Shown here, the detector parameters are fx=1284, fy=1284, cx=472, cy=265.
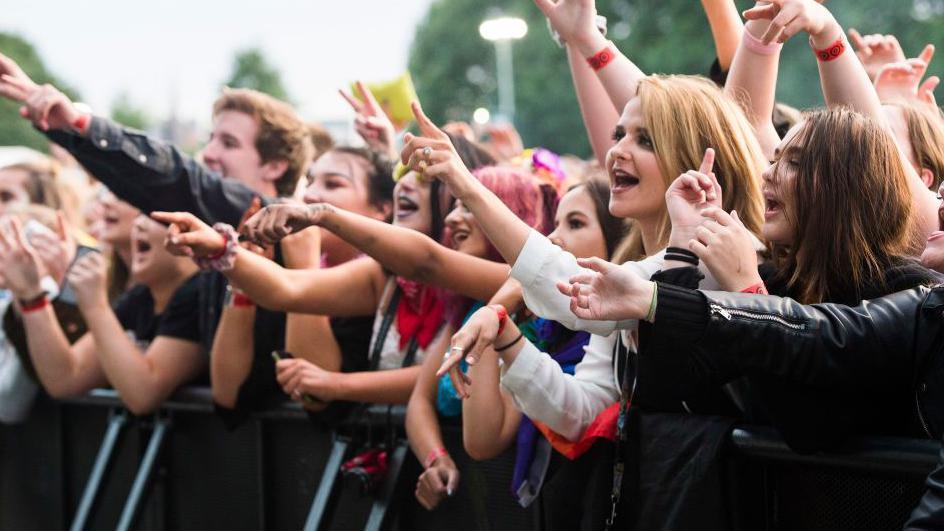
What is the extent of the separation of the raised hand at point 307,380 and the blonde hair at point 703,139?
1.36 m

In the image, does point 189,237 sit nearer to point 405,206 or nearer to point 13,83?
point 405,206

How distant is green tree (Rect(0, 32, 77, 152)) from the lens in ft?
141

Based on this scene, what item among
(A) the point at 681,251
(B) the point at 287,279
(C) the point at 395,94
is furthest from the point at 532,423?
(C) the point at 395,94

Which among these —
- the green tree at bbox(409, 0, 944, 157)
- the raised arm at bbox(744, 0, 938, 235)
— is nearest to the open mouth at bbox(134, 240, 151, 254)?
the raised arm at bbox(744, 0, 938, 235)

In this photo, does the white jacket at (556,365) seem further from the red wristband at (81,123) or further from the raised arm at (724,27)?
the red wristband at (81,123)

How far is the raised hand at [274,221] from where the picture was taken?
367 cm

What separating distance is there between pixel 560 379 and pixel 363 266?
4.56 ft

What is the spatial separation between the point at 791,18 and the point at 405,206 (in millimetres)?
1793

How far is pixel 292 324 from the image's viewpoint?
464cm

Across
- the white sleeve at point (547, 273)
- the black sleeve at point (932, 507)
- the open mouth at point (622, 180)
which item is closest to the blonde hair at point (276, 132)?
the open mouth at point (622, 180)

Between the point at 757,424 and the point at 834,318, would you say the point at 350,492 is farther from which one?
the point at 834,318

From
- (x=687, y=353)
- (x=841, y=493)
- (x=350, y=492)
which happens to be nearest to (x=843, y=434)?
(x=841, y=493)

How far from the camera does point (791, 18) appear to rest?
3.18 metres

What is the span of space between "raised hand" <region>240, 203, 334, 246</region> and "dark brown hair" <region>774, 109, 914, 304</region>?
1464mm
